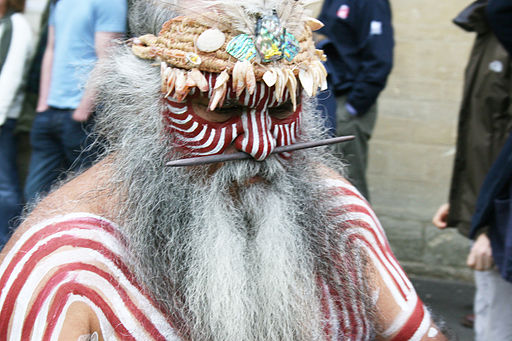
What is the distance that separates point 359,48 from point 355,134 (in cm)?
52

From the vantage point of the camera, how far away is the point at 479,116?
3.42 metres

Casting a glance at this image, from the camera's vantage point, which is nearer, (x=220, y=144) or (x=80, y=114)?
(x=220, y=144)

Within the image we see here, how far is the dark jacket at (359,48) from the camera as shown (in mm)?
4234

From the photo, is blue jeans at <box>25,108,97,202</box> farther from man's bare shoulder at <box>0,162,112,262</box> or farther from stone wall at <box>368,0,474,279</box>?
stone wall at <box>368,0,474,279</box>

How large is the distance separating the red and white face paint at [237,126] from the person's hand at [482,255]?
3.88 feet

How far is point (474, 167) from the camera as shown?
350cm

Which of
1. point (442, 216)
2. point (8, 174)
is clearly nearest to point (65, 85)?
point (8, 174)

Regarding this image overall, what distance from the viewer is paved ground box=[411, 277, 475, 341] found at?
4251 mm

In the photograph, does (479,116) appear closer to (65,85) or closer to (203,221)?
(203,221)

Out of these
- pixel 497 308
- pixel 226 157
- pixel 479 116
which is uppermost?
pixel 226 157

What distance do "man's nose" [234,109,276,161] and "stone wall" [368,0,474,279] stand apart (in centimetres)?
336

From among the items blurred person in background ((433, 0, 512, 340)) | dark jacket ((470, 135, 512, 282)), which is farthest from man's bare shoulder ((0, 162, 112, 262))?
blurred person in background ((433, 0, 512, 340))

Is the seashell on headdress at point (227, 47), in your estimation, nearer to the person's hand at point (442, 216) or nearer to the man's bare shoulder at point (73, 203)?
the man's bare shoulder at point (73, 203)

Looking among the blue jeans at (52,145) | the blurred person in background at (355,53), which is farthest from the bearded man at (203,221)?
the blurred person in background at (355,53)
